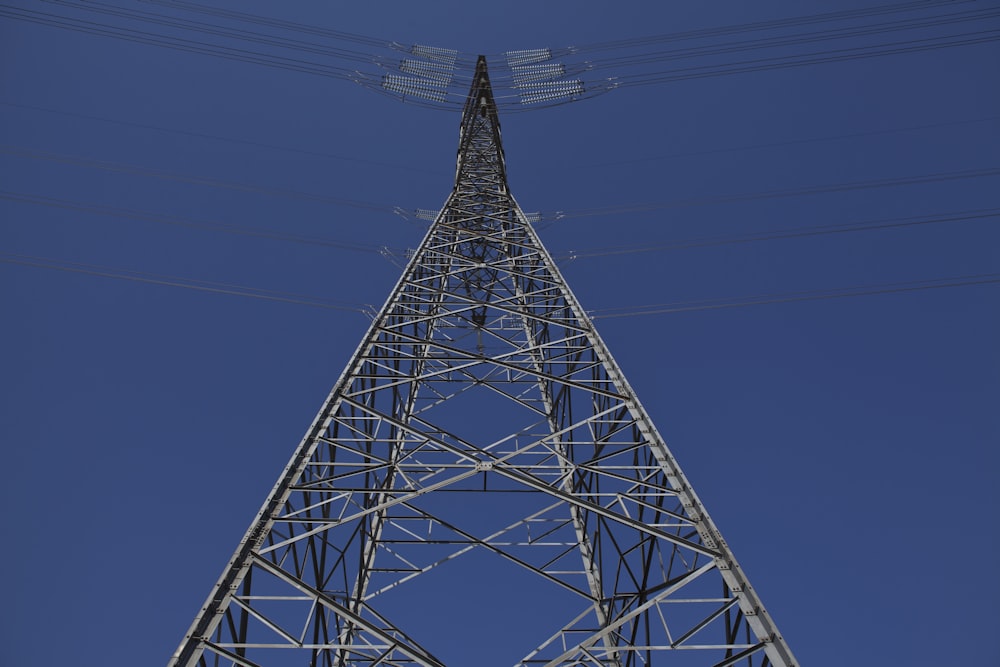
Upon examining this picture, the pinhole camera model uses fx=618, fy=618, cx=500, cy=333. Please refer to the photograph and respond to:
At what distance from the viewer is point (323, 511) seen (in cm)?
730

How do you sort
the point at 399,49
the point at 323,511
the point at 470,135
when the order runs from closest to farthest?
the point at 323,511
the point at 470,135
the point at 399,49

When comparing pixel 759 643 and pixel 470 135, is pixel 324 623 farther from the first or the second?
pixel 470 135

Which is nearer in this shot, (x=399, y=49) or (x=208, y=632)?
(x=208, y=632)

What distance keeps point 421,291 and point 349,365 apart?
4418 mm

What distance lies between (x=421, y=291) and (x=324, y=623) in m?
6.75

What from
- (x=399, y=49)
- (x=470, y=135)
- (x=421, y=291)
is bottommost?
(x=421, y=291)

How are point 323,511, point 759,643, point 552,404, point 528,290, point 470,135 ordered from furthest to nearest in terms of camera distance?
point 470,135 → point 528,290 → point 552,404 → point 323,511 → point 759,643

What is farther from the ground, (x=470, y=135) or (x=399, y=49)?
(x=399, y=49)

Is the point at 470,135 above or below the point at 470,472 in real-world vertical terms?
above

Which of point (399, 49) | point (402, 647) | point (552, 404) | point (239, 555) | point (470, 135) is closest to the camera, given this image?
point (402, 647)

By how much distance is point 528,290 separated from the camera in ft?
43.5

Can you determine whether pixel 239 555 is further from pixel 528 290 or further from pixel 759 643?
pixel 528 290

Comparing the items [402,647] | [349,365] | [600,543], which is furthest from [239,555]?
[600,543]

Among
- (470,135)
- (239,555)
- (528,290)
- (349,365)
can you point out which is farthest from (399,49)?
(239,555)
